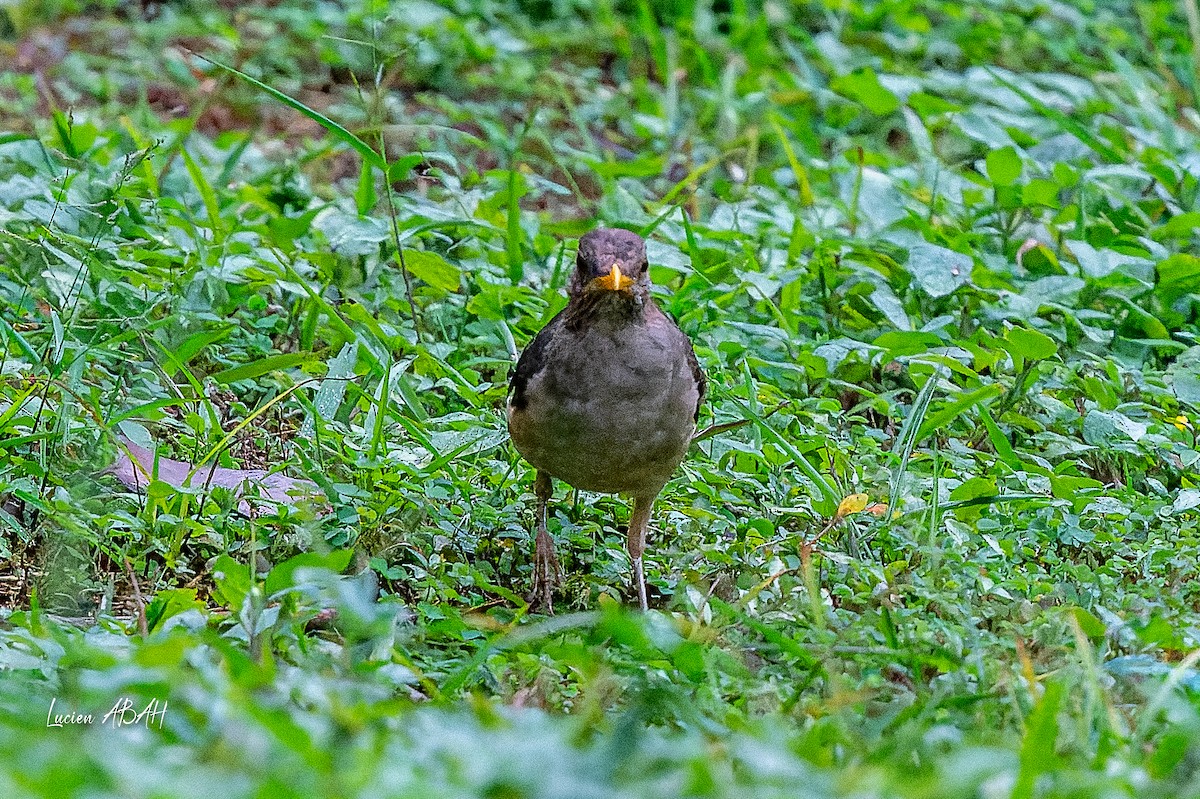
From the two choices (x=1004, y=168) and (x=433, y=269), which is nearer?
(x=433, y=269)

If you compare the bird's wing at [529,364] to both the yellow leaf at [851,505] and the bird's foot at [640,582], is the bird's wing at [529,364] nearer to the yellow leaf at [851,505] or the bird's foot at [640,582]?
the bird's foot at [640,582]

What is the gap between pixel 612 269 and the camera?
4.82 metres

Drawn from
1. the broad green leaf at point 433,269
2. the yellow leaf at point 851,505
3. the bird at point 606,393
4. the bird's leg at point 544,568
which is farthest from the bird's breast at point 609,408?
the broad green leaf at point 433,269

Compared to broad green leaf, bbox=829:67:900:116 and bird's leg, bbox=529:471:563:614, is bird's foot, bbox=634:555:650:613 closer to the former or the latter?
bird's leg, bbox=529:471:563:614

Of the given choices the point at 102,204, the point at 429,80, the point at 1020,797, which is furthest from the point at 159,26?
the point at 1020,797

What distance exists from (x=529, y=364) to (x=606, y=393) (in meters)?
0.30

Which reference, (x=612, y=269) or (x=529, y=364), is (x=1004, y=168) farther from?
(x=529, y=364)

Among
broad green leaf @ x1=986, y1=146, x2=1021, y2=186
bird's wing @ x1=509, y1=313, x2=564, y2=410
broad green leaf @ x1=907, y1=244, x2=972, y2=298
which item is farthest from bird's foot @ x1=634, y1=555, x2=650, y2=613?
broad green leaf @ x1=986, y1=146, x2=1021, y2=186

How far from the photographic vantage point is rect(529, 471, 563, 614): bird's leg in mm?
4844

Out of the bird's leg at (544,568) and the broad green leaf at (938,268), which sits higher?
the broad green leaf at (938,268)

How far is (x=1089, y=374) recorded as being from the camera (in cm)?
620

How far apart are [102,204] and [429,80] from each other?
164 inches

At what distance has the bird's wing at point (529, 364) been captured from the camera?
4906 mm

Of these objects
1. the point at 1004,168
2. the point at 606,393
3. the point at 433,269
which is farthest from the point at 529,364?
the point at 1004,168
